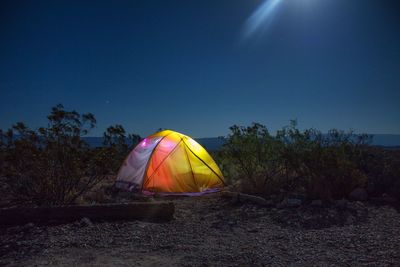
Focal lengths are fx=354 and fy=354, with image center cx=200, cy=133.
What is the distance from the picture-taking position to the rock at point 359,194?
309 inches

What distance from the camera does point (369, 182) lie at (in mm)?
8375

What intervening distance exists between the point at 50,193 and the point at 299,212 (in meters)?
5.06

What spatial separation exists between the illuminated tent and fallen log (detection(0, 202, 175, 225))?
3.24 m

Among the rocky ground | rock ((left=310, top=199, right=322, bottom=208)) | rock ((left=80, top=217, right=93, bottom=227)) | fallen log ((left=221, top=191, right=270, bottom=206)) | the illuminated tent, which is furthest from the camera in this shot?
the illuminated tent

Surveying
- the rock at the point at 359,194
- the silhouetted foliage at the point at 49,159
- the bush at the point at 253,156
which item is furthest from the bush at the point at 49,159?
the rock at the point at 359,194

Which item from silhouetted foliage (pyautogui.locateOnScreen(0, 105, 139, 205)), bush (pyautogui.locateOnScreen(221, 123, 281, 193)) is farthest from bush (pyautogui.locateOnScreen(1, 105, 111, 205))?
bush (pyautogui.locateOnScreen(221, 123, 281, 193))

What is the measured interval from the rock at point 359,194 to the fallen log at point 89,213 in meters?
4.20

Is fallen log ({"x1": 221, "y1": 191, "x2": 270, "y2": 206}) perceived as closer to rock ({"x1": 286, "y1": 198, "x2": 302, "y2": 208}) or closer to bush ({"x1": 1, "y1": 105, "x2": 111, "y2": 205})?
rock ({"x1": 286, "y1": 198, "x2": 302, "y2": 208})

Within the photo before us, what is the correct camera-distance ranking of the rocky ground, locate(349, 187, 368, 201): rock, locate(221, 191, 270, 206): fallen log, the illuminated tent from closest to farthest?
the rocky ground → locate(221, 191, 270, 206): fallen log → locate(349, 187, 368, 201): rock → the illuminated tent

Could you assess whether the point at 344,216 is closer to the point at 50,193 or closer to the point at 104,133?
the point at 104,133

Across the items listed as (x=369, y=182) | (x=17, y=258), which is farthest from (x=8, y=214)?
(x=369, y=182)

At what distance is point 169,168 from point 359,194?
484 cm

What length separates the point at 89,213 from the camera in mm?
6000

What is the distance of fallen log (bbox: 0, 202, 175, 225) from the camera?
583 cm
